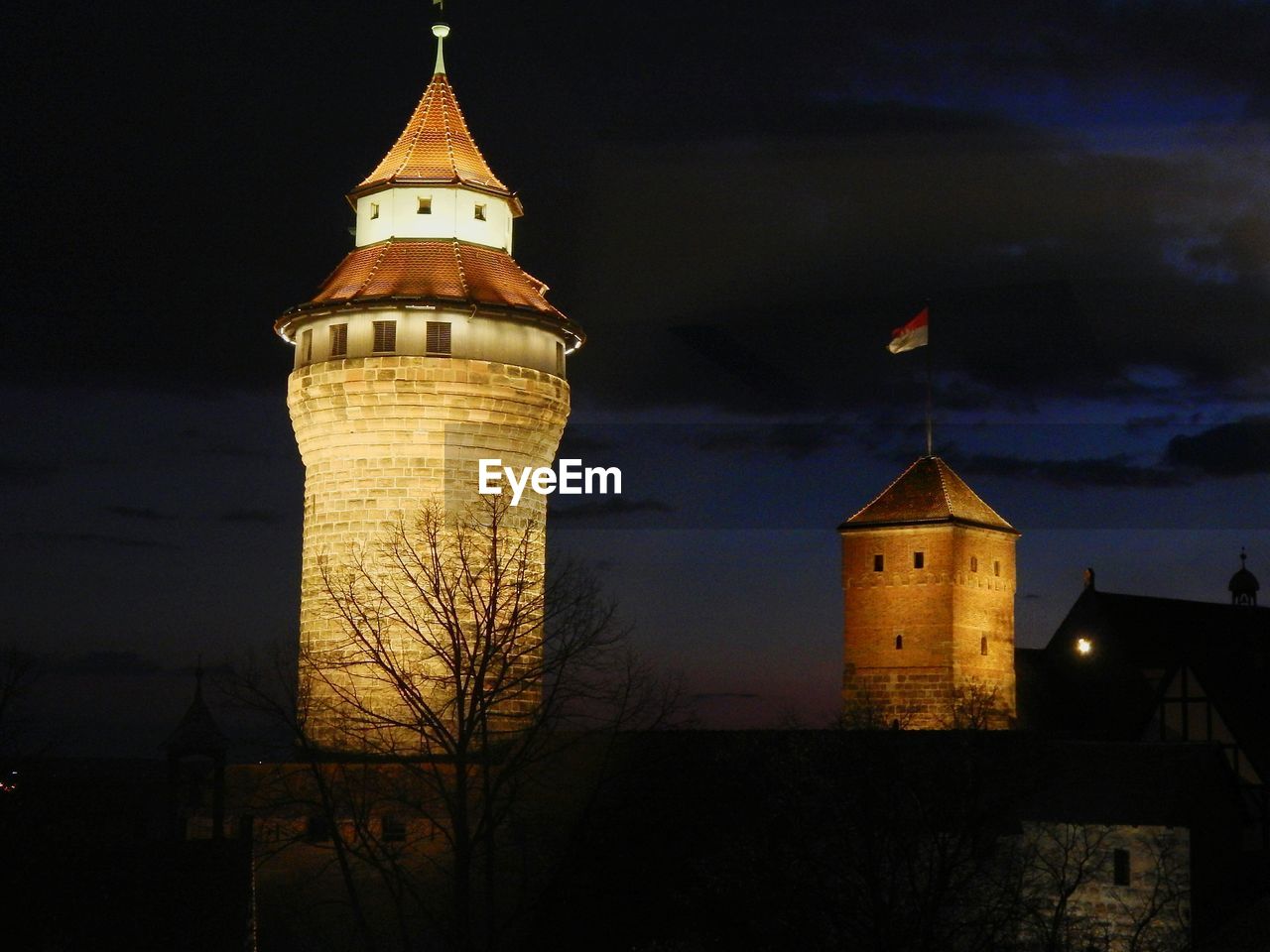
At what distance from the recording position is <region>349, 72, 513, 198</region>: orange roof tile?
42.7 meters

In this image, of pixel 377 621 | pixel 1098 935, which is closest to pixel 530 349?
pixel 377 621

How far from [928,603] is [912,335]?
224 inches

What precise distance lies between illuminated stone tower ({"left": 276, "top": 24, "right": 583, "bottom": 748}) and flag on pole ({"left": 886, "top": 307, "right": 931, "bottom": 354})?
13.5 metres

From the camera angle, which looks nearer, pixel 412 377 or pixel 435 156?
pixel 412 377

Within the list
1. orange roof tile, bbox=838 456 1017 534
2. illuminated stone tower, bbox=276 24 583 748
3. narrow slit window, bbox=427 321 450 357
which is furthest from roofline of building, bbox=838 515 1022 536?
narrow slit window, bbox=427 321 450 357

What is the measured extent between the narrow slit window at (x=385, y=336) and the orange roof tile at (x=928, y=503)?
16.2 meters

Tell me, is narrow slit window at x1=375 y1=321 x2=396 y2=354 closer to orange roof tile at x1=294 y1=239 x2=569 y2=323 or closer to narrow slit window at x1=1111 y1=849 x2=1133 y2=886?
orange roof tile at x1=294 y1=239 x2=569 y2=323

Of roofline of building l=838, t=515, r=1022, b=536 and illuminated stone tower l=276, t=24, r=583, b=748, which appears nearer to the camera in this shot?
illuminated stone tower l=276, t=24, r=583, b=748

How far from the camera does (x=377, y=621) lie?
39438mm

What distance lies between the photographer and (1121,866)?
38.7 meters

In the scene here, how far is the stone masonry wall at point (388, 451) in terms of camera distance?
4028 cm

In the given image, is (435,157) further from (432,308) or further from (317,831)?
(317,831)

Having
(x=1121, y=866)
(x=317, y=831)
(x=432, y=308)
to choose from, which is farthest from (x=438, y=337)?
(x=1121, y=866)

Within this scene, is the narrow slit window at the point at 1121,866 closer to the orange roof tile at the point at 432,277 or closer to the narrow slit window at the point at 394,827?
the narrow slit window at the point at 394,827
